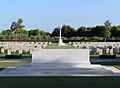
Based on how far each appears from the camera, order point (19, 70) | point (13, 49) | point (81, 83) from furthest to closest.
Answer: point (13, 49) → point (19, 70) → point (81, 83)

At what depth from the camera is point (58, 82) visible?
10.8 m

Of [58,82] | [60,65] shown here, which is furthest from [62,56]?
[58,82]

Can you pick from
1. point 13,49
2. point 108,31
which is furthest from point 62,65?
point 108,31

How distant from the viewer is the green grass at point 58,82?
987 cm

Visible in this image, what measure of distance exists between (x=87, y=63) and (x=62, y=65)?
3.41ft

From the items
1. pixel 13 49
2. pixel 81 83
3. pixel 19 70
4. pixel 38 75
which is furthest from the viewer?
pixel 13 49

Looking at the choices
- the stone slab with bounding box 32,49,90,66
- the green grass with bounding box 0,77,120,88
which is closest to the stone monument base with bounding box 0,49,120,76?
the stone slab with bounding box 32,49,90,66

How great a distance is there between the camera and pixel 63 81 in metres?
11.0

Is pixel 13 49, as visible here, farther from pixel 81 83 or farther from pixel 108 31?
pixel 108 31

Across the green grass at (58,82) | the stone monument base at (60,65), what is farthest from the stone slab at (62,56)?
the green grass at (58,82)

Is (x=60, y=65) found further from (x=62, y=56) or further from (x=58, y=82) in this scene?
(x=58, y=82)

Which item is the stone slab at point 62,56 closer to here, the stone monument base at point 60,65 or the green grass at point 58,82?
the stone monument base at point 60,65

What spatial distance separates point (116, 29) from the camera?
84.7m

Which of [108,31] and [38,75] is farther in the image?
[108,31]
